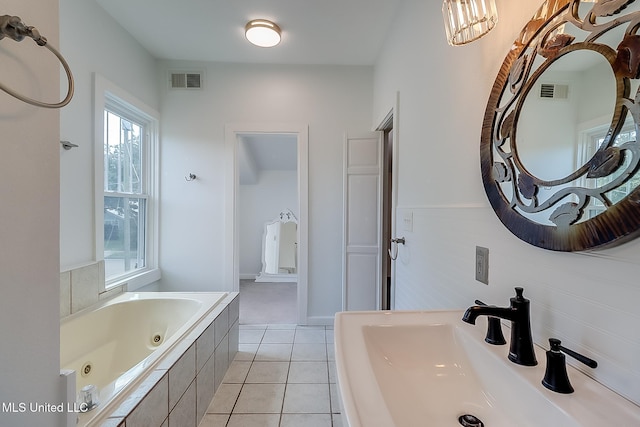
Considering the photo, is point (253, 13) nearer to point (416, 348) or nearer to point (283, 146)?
point (283, 146)

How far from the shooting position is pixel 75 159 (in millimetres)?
1777

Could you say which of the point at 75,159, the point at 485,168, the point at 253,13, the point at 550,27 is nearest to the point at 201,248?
the point at 75,159

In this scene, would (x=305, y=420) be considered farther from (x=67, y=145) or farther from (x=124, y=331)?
(x=67, y=145)

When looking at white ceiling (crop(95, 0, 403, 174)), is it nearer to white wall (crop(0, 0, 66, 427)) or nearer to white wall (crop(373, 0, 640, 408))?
white wall (crop(373, 0, 640, 408))

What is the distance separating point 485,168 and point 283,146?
328 centimetres

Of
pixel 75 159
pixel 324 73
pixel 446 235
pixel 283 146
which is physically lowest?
pixel 446 235

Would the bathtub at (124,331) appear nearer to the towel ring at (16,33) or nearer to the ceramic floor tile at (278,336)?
the ceramic floor tile at (278,336)

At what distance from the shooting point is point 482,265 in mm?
943

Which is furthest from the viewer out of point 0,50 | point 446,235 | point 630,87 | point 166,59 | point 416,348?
point 166,59

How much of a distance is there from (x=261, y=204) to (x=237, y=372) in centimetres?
279

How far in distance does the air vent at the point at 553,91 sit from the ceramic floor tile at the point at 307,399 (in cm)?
177

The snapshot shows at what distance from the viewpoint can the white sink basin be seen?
1.63 feet

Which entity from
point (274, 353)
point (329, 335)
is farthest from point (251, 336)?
point (329, 335)

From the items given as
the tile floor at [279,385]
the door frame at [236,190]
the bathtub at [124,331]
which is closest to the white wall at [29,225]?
the bathtub at [124,331]
